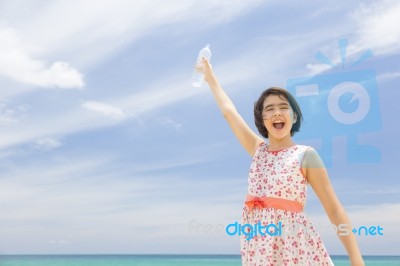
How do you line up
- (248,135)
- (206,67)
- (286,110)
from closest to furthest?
(286,110)
(248,135)
(206,67)

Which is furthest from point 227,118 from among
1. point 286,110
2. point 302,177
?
point 302,177

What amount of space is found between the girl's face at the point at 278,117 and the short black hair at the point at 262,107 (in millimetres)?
20

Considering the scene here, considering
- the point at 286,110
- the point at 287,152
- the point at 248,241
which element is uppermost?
the point at 286,110

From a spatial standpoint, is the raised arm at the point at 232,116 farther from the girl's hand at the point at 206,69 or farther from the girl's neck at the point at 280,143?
the girl's neck at the point at 280,143

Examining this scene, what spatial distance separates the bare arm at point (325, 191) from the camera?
2914 mm

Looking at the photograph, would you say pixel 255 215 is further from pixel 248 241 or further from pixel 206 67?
pixel 206 67

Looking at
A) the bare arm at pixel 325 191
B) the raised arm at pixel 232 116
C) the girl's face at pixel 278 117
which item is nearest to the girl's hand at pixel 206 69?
the raised arm at pixel 232 116

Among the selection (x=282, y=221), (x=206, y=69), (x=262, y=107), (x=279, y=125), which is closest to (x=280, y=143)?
(x=279, y=125)

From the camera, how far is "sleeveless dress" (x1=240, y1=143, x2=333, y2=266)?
2.90 metres

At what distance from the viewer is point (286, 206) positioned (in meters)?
2.98

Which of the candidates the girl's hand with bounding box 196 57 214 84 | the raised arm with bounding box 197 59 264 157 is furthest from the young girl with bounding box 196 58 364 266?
the girl's hand with bounding box 196 57 214 84

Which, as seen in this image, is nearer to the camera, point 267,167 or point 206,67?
point 267,167

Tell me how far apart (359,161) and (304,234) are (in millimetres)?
1234

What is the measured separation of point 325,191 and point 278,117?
0.45m
